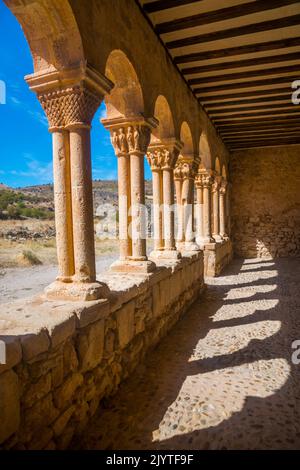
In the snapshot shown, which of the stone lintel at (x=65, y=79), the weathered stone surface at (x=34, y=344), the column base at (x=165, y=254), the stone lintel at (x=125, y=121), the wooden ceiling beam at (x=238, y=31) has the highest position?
the wooden ceiling beam at (x=238, y=31)

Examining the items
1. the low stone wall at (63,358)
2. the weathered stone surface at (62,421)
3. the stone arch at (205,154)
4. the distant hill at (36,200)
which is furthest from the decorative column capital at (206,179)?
the distant hill at (36,200)

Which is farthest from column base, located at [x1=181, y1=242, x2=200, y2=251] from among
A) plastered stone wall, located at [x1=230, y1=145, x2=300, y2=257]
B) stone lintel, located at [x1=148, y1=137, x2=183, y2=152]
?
plastered stone wall, located at [x1=230, y1=145, x2=300, y2=257]

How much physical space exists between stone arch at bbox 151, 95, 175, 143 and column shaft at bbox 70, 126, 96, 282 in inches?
101

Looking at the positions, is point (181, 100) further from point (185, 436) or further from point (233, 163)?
point (233, 163)

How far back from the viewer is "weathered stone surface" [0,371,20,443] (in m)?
1.62

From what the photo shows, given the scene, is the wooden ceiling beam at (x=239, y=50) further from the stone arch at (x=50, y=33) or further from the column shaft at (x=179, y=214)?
the stone arch at (x=50, y=33)

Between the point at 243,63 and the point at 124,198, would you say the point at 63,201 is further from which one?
the point at 243,63

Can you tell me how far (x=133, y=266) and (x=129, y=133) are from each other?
161cm

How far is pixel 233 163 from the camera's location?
11914 millimetres

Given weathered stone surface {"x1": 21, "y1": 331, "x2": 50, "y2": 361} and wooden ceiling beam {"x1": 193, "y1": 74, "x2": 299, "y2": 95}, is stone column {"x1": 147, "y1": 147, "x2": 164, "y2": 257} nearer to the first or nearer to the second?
wooden ceiling beam {"x1": 193, "y1": 74, "x2": 299, "y2": 95}

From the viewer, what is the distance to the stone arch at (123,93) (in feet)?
11.9

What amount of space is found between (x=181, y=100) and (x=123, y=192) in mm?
2552

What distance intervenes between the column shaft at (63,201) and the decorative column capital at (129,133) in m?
1.28
